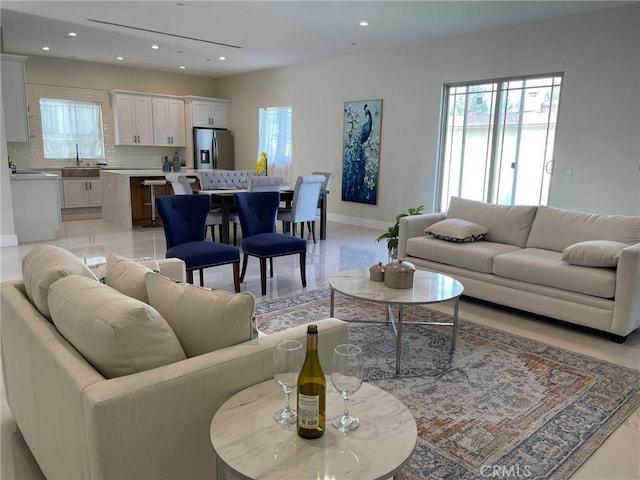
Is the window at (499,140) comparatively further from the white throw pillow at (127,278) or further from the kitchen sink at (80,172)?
the kitchen sink at (80,172)

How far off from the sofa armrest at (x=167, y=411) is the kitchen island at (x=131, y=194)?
6.40m

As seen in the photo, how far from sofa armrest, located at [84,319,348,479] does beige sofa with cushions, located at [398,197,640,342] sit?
2.78m

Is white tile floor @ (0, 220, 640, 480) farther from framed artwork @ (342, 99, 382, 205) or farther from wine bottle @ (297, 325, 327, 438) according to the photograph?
wine bottle @ (297, 325, 327, 438)

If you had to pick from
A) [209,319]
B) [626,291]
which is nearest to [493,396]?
[626,291]

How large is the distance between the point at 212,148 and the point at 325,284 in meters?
6.96

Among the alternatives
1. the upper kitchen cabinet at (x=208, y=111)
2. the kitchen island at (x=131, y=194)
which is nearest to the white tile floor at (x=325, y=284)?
the kitchen island at (x=131, y=194)

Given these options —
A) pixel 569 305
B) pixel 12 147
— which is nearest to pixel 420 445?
pixel 569 305

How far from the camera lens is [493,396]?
8.48ft

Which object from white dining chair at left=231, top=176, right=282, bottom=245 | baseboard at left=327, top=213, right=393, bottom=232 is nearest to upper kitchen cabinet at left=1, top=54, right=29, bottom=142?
white dining chair at left=231, top=176, right=282, bottom=245

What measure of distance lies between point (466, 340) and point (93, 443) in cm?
269

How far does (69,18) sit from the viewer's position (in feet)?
19.9

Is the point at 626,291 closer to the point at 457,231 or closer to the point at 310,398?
the point at 457,231

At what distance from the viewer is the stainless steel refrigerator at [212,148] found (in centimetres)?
1051

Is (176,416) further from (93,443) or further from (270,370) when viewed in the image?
(270,370)
